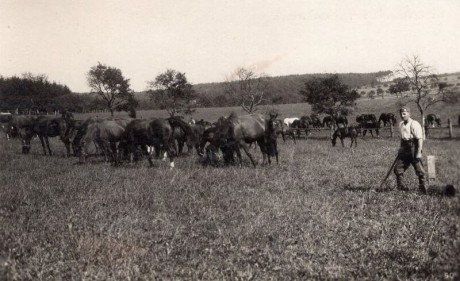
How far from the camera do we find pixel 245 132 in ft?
51.2

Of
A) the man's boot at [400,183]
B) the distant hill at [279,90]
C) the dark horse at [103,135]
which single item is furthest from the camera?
the distant hill at [279,90]

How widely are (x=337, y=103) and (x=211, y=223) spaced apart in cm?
4460

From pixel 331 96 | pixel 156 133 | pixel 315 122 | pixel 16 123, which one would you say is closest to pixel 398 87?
pixel 156 133

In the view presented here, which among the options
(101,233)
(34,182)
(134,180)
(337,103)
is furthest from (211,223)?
(337,103)

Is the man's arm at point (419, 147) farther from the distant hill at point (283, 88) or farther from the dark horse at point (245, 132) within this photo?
the distant hill at point (283, 88)

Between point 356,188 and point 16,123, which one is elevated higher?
point 16,123

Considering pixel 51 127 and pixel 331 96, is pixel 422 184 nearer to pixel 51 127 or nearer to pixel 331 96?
pixel 51 127

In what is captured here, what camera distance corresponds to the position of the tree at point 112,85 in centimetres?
6881

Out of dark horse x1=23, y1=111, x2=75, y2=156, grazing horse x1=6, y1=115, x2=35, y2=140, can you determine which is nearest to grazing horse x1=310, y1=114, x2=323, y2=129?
grazing horse x1=6, y1=115, x2=35, y2=140

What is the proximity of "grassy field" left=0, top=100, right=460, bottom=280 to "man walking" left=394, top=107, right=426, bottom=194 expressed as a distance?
0.66 m

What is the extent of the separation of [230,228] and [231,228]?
0.06 feet

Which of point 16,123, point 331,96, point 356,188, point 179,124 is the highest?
point 331,96

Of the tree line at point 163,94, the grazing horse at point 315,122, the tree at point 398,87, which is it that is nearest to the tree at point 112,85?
the tree line at point 163,94

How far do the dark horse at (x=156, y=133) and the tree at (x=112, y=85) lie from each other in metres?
53.8
